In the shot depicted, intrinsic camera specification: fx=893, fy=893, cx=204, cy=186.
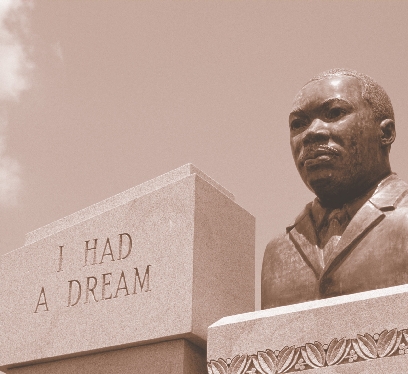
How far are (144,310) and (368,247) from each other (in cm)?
216

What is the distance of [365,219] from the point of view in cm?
582

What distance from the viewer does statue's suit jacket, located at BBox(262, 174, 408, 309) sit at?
5.57 m

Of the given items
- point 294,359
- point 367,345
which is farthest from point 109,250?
point 367,345

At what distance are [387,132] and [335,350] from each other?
1.82 metres

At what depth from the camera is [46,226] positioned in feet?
27.5

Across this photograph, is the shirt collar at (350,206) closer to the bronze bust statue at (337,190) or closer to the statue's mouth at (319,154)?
the bronze bust statue at (337,190)

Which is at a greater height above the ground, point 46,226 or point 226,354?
point 46,226

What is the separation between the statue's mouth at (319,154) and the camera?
236 inches

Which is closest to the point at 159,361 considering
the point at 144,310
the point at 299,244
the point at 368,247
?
the point at 144,310

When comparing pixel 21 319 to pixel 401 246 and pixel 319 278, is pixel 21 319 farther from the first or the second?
pixel 401 246

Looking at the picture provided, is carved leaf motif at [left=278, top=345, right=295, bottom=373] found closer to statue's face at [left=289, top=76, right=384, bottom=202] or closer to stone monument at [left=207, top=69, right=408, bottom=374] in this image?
stone monument at [left=207, top=69, right=408, bottom=374]

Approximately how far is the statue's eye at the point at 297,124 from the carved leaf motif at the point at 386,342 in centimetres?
184

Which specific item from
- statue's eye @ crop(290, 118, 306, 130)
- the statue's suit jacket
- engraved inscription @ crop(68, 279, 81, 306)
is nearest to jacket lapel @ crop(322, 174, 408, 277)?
the statue's suit jacket

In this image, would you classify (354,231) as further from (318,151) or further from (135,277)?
(135,277)
